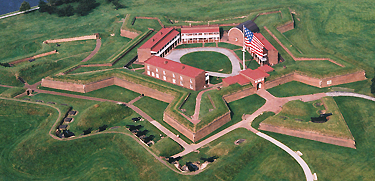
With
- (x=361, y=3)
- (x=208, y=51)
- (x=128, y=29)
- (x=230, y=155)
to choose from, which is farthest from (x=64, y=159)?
(x=361, y=3)

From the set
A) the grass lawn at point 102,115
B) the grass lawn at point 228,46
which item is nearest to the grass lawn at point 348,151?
the grass lawn at point 102,115

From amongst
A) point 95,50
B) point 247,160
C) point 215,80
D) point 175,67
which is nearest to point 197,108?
point 215,80

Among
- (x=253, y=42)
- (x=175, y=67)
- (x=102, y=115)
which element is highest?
(x=253, y=42)

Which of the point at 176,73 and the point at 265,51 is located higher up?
the point at 265,51

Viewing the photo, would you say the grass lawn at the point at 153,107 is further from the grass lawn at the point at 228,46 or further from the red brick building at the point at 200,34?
the grass lawn at the point at 228,46

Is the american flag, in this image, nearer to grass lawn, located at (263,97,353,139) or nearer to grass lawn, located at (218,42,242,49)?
grass lawn, located at (263,97,353,139)

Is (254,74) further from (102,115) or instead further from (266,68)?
(102,115)
